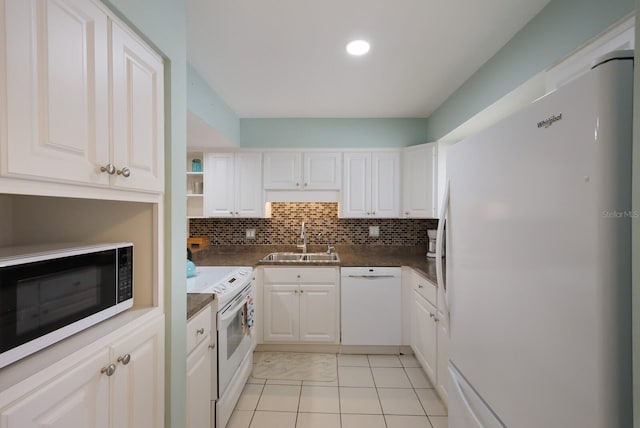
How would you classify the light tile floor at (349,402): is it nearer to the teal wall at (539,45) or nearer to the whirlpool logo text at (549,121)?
the whirlpool logo text at (549,121)

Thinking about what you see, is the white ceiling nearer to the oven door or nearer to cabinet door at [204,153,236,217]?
cabinet door at [204,153,236,217]

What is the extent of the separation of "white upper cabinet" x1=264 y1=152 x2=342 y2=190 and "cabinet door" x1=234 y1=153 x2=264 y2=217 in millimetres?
100

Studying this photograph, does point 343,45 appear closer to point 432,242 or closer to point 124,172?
point 124,172

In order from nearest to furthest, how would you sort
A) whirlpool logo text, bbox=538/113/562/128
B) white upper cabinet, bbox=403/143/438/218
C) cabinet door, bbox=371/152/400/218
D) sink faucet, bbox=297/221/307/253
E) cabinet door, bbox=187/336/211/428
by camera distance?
whirlpool logo text, bbox=538/113/562/128, cabinet door, bbox=187/336/211/428, white upper cabinet, bbox=403/143/438/218, cabinet door, bbox=371/152/400/218, sink faucet, bbox=297/221/307/253

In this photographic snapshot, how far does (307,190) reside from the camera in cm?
306

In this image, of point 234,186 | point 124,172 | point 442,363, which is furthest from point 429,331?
point 234,186

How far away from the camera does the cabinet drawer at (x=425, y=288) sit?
2055mm

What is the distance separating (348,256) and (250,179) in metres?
1.37

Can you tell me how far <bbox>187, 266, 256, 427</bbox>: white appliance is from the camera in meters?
1.69

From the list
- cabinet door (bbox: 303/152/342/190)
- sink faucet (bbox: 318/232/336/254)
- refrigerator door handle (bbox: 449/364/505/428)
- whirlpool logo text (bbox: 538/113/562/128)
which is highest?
cabinet door (bbox: 303/152/342/190)

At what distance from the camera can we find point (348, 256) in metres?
3.10

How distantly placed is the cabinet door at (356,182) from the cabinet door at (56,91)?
2.42m

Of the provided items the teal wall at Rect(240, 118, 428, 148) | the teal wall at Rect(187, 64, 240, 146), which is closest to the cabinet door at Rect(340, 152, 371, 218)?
the teal wall at Rect(240, 118, 428, 148)

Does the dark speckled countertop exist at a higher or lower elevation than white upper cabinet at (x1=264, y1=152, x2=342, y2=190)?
lower
